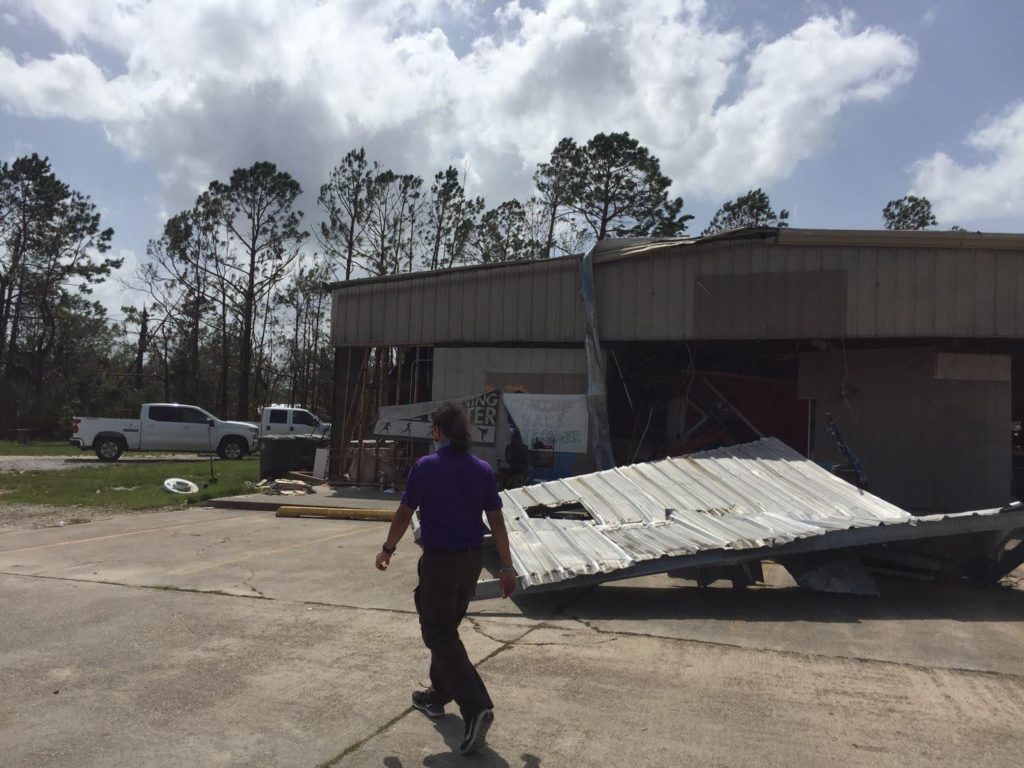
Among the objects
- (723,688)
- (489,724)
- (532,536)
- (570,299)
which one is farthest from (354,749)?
(570,299)

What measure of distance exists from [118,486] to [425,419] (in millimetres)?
7034

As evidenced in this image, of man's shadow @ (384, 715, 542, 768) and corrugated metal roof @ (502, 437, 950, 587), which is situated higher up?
corrugated metal roof @ (502, 437, 950, 587)

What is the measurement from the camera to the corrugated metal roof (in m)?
6.67

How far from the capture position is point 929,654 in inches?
218

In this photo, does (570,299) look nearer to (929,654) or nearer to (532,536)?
(532,536)

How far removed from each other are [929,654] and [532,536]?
3415 mm

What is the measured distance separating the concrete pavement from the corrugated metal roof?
47 centimetres

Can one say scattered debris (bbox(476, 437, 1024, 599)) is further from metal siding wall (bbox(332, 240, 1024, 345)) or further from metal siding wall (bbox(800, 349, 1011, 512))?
metal siding wall (bbox(800, 349, 1011, 512))

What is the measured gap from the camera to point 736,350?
16.5 m

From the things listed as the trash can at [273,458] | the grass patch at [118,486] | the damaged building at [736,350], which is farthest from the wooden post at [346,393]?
the grass patch at [118,486]

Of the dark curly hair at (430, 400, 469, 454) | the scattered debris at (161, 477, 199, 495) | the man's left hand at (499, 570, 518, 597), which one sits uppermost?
the dark curly hair at (430, 400, 469, 454)

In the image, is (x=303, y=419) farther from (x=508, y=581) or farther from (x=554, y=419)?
(x=508, y=581)

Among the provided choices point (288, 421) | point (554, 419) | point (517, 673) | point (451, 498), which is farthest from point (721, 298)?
point (288, 421)

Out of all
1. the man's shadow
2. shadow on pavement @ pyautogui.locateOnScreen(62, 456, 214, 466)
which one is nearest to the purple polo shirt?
the man's shadow
